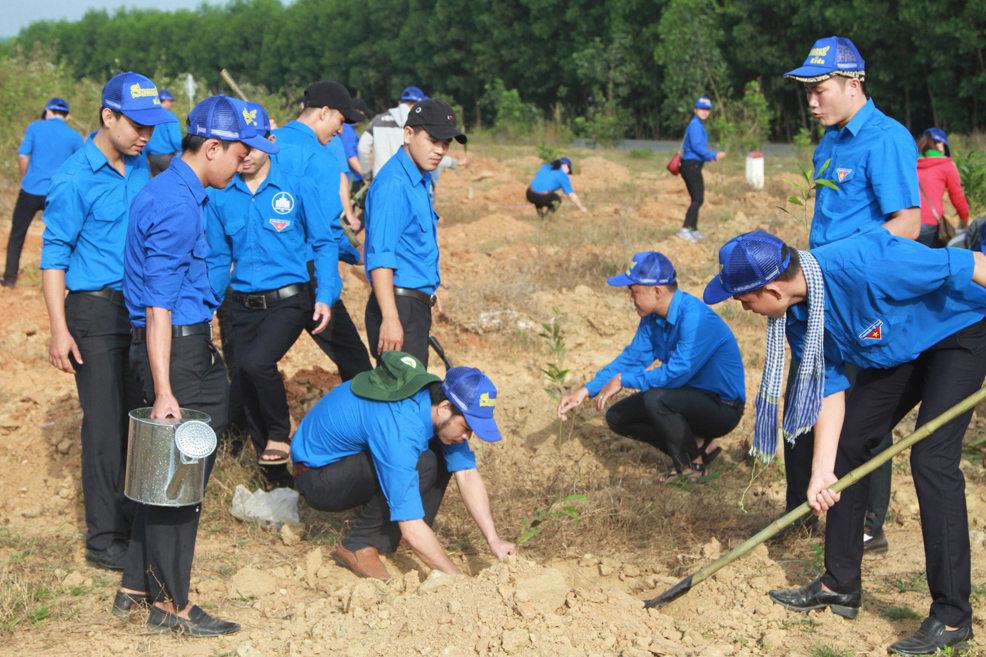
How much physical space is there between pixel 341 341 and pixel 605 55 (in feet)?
86.3

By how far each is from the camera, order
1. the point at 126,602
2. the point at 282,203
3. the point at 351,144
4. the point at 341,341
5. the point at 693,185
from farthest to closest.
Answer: the point at 693,185 → the point at 351,144 → the point at 341,341 → the point at 282,203 → the point at 126,602

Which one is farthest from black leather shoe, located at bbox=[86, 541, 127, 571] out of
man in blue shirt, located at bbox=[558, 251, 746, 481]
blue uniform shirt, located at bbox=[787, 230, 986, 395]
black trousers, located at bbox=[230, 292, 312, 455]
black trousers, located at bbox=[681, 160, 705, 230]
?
black trousers, located at bbox=[681, 160, 705, 230]

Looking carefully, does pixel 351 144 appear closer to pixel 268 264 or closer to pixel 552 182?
pixel 552 182

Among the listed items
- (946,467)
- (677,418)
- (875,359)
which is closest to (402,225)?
(677,418)

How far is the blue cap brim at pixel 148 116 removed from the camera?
147 inches

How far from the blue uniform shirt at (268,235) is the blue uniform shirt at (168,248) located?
4.01 ft

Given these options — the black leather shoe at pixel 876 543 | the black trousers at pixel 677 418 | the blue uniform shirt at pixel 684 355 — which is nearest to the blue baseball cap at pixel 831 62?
the blue uniform shirt at pixel 684 355

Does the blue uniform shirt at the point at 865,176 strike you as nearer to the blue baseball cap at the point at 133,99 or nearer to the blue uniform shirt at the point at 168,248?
the blue uniform shirt at the point at 168,248

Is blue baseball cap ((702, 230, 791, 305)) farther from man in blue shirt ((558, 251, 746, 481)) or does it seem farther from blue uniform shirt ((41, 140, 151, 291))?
blue uniform shirt ((41, 140, 151, 291))

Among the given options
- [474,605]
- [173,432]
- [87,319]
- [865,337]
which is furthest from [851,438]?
[87,319]

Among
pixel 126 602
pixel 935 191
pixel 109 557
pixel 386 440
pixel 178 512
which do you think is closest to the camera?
pixel 178 512

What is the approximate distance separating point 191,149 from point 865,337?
2.41 meters

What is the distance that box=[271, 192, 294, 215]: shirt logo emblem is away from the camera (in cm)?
462

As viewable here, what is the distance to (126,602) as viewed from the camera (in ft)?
11.4
